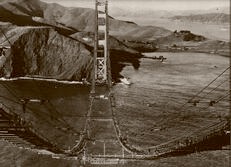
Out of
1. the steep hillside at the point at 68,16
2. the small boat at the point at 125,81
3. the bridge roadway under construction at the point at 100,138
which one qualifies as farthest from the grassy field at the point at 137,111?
the steep hillside at the point at 68,16

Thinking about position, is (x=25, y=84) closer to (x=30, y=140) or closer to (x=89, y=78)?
(x=89, y=78)

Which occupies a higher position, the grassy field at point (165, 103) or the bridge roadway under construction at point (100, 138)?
the bridge roadway under construction at point (100, 138)

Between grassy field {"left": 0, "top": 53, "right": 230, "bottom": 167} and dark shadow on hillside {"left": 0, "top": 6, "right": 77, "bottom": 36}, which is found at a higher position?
dark shadow on hillside {"left": 0, "top": 6, "right": 77, "bottom": 36}

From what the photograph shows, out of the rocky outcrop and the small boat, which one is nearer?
the small boat

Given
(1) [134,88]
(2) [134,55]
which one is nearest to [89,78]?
(1) [134,88]

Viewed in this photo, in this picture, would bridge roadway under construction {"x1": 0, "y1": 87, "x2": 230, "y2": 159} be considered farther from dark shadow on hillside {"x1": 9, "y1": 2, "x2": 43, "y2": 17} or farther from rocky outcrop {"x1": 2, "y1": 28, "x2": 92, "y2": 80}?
dark shadow on hillside {"x1": 9, "y1": 2, "x2": 43, "y2": 17}

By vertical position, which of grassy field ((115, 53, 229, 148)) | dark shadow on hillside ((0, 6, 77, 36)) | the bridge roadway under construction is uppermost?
dark shadow on hillside ((0, 6, 77, 36))

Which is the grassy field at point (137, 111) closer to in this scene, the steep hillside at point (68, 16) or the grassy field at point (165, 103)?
the grassy field at point (165, 103)

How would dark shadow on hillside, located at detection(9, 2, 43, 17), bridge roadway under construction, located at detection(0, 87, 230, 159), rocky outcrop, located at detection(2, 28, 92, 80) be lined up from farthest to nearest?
dark shadow on hillside, located at detection(9, 2, 43, 17)
rocky outcrop, located at detection(2, 28, 92, 80)
bridge roadway under construction, located at detection(0, 87, 230, 159)

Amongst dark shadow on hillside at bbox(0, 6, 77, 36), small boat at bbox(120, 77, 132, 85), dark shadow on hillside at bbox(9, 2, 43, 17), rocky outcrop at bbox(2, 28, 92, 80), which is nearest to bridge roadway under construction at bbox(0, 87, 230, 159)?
small boat at bbox(120, 77, 132, 85)
